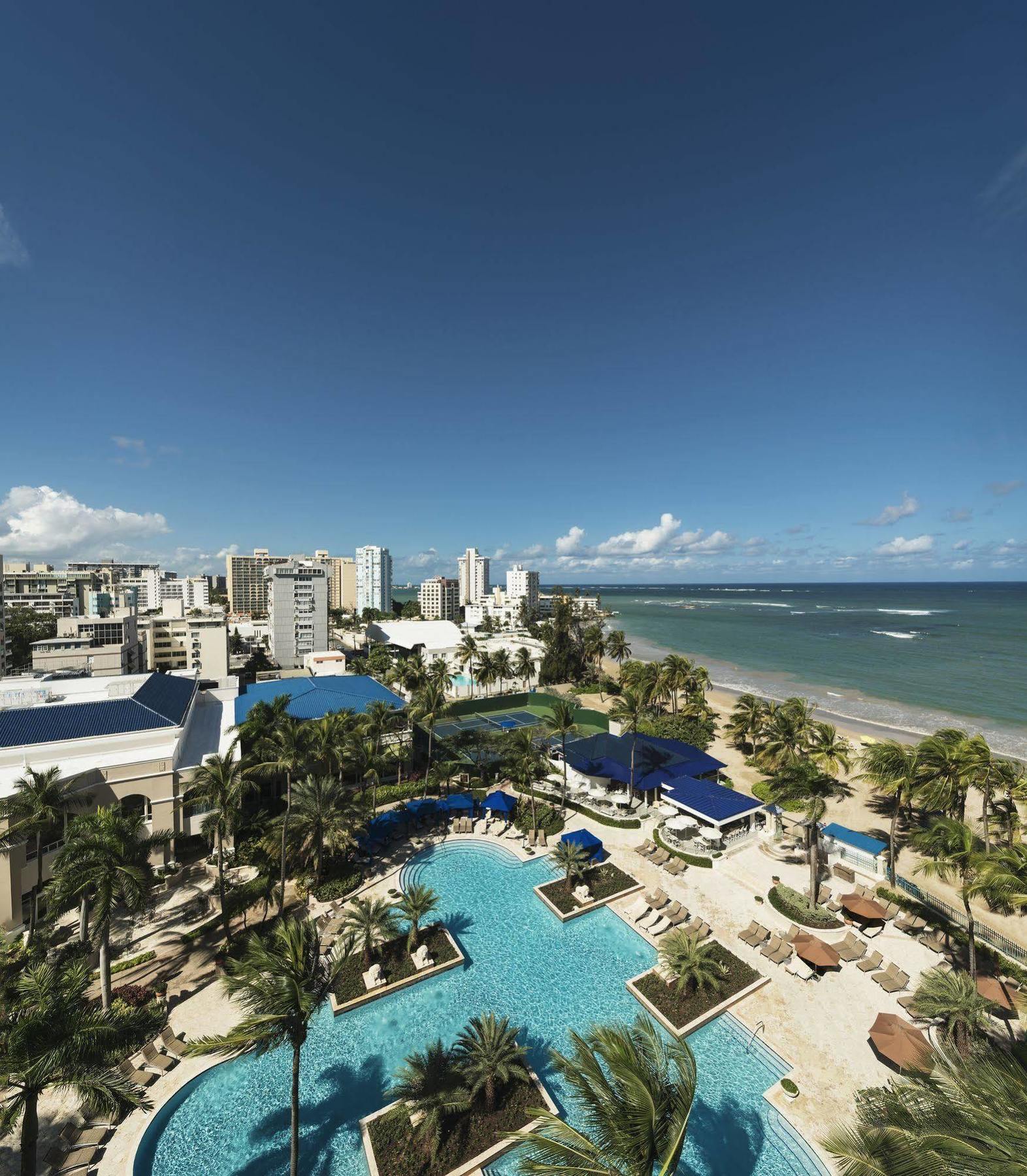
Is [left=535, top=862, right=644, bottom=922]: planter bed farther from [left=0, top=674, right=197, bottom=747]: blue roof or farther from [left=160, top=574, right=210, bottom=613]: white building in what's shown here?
[left=160, top=574, right=210, bottom=613]: white building

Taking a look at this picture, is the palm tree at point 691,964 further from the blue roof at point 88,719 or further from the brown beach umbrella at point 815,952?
the blue roof at point 88,719

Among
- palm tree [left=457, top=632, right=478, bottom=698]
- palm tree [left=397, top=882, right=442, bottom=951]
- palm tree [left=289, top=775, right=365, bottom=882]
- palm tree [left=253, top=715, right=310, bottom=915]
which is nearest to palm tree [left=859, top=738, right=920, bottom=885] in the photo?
palm tree [left=397, top=882, right=442, bottom=951]

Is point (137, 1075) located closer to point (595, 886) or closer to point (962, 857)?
point (595, 886)

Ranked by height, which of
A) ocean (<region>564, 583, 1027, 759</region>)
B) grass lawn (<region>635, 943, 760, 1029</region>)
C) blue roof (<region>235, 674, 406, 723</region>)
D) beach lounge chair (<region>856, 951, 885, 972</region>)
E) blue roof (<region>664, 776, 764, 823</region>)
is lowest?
ocean (<region>564, 583, 1027, 759</region>)

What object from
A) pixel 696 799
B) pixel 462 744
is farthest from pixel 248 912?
pixel 696 799

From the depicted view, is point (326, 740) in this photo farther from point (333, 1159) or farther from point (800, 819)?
point (800, 819)
